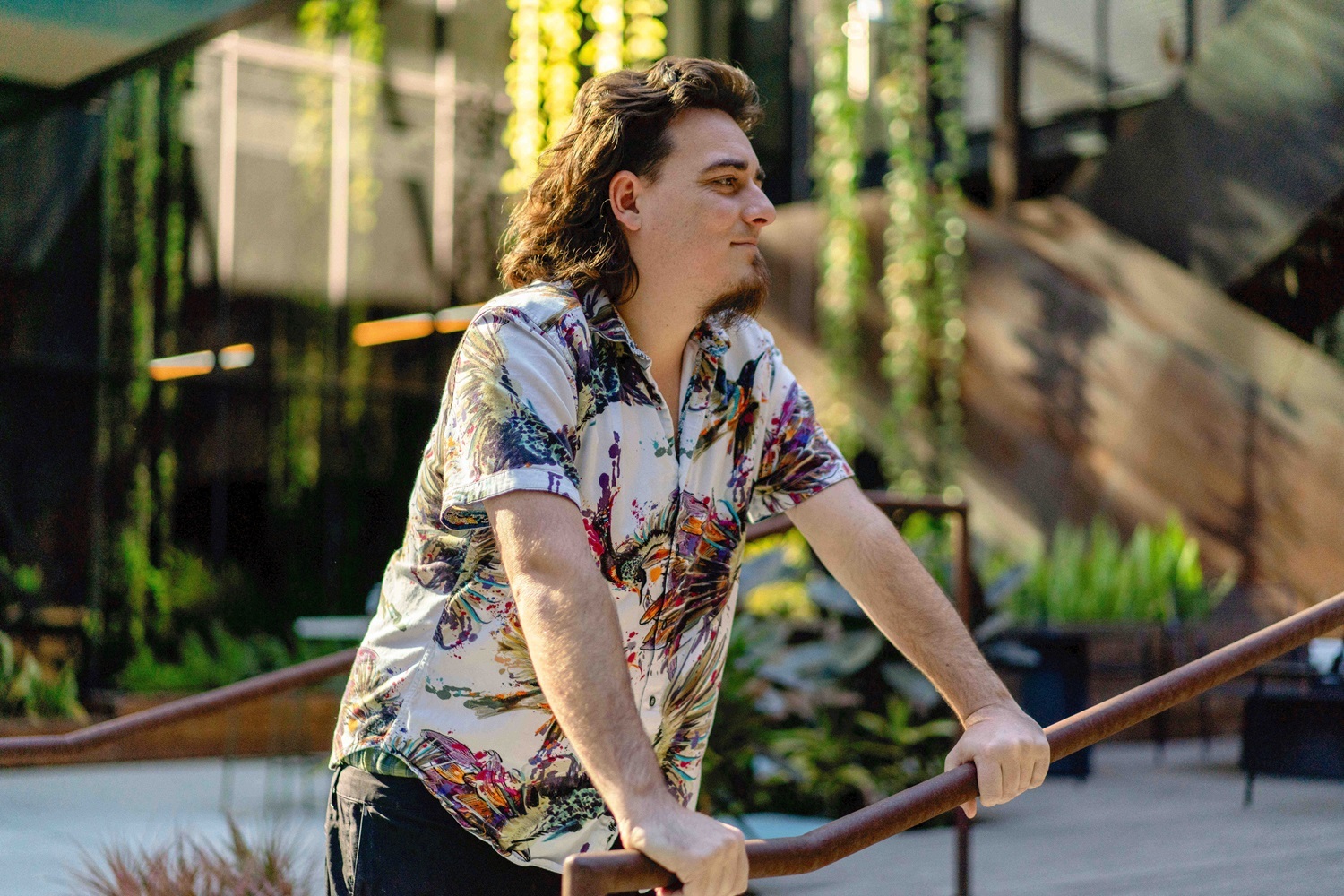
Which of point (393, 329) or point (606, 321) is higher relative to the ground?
point (393, 329)

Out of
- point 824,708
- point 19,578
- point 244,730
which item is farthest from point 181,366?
point 824,708

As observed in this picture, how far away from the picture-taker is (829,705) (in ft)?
19.0

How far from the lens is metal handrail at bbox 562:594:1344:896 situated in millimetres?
1416

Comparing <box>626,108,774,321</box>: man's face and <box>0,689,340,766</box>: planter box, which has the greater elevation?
<box>626,108,774,321</box>: man's face

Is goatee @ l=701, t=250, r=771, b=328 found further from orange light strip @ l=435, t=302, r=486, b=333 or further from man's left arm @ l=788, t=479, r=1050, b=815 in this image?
orange light strip @ l=435, t=302, r=486, b=333

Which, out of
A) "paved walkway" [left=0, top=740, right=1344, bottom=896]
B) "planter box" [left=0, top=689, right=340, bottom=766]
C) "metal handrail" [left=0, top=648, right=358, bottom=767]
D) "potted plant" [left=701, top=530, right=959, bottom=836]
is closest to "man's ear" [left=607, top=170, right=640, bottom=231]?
"metal handrail" [left=0, top=648, right=358, bottom=767]

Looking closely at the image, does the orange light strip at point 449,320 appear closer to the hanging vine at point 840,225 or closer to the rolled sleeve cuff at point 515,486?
the hanging vine at point 840,225

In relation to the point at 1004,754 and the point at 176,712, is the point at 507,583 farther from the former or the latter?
the point at 176,712

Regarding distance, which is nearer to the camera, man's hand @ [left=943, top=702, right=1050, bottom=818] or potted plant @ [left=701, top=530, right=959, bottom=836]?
man's hand @ [left=943, top=702, right=1050, bottom=818]

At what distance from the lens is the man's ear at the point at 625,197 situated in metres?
1.93

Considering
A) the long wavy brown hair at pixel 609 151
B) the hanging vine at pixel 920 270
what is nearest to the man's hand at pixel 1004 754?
the long wavy brown hair at pixel 609 151

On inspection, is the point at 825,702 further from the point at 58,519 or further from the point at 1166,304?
the point at 58,519

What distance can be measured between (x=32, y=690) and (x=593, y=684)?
23.2 feet

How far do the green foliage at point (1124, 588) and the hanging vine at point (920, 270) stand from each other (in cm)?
169
